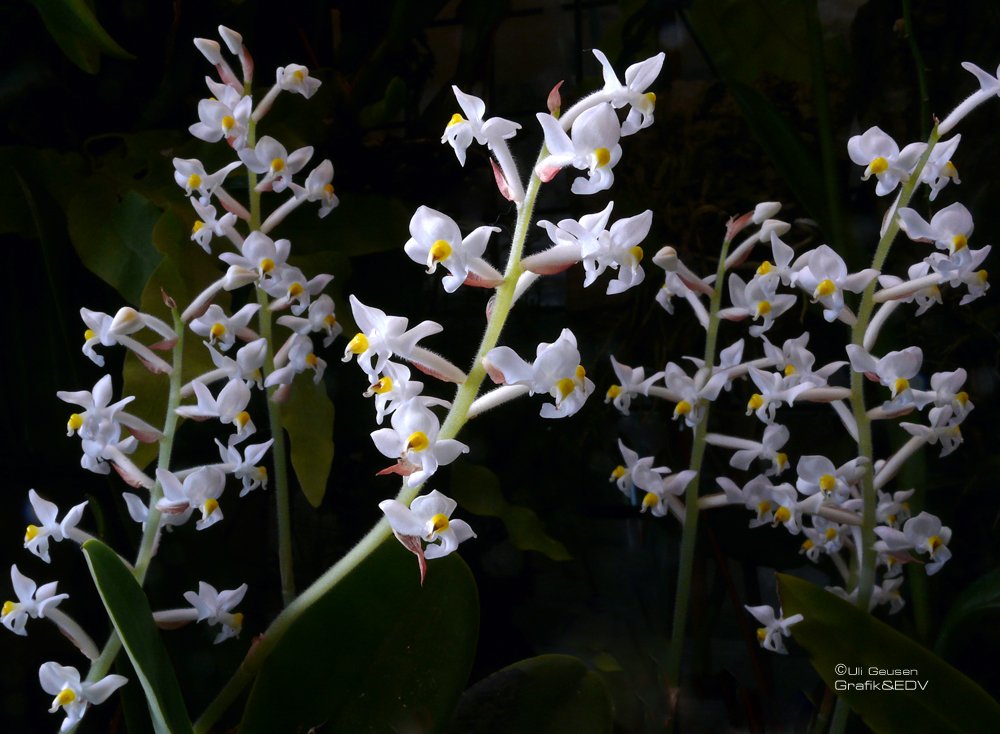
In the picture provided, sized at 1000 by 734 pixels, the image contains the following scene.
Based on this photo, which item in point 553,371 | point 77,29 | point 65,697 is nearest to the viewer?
point 553,371

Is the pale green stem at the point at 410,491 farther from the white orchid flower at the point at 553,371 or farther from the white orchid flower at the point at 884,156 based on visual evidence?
the white orchid flower at the point at 884,156

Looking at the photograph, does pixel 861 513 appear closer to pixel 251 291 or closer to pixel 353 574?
pixel 353 574

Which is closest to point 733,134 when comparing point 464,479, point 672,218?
point 672,218

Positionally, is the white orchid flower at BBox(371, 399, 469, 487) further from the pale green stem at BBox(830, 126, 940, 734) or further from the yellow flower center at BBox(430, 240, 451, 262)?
the pale green stem at BBox(830, 126, 940, 734)

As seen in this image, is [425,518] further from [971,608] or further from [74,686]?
[971,608]

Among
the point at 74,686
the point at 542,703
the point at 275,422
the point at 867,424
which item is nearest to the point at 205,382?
the point at 275,422

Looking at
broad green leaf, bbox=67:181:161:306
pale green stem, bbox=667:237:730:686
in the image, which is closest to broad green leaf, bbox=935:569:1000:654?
pale green stem, bbox=667:237:730:686
